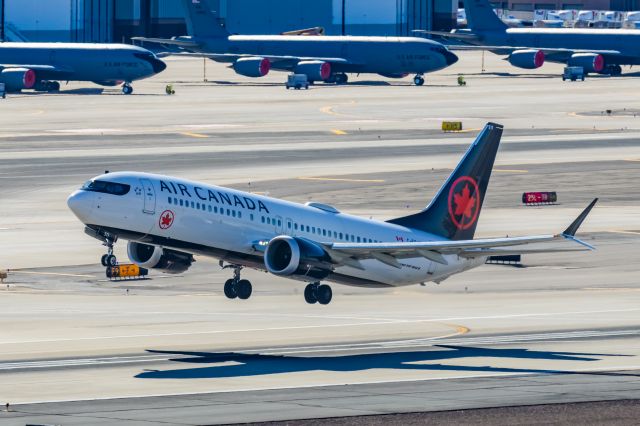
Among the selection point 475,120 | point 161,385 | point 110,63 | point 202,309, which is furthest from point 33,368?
point 110,63

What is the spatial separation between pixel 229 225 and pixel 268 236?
206 cm

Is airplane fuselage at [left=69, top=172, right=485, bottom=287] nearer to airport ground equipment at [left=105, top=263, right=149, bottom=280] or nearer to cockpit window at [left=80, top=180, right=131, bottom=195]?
cockpit window at [left=80, top=180, right=131, bottom=195]

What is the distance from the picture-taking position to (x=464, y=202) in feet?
221

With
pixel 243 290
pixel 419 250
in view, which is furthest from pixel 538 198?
pixel 419 250

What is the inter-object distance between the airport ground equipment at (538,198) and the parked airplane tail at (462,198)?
35867 mm

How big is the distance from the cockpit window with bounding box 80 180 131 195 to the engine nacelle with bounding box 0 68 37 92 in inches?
5412

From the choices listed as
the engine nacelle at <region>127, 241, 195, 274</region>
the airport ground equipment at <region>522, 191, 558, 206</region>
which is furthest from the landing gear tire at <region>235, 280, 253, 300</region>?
the airport ground equipment at <region>522, 191, 558, 206</region>

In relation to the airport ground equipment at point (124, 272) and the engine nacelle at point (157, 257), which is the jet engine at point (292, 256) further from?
the airport ground equipment at point (124, 272)

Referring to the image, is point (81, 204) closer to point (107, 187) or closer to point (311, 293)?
point (107, 187)

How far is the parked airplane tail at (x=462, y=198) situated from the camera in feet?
219

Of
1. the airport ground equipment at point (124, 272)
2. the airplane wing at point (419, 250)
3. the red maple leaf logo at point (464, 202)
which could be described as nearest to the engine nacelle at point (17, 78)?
the airport ground equipment at point (124, 272)

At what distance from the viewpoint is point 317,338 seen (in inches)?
2248

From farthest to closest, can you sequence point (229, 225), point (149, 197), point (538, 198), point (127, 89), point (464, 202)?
1. point (127, 89)
2. point (538, 198)
3. point (464, 202)
4. point (229, 225)
5. point (149, 197)

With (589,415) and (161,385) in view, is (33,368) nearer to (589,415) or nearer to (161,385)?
(161,385)
